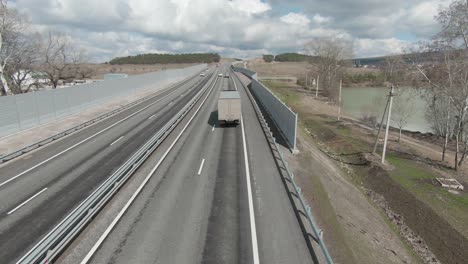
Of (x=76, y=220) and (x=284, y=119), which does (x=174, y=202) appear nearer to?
(x=76, y=220)

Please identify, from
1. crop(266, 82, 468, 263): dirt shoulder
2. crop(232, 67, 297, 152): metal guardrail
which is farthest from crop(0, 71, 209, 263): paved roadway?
crop(232, 67, 297, 152): metal guardrail

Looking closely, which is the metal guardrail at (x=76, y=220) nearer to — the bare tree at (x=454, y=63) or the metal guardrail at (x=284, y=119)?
the metal guardrail at (x=284, y=119)

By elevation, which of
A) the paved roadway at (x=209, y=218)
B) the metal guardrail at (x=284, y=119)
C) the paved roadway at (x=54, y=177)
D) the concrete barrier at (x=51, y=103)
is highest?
the concrete barrier at (x=51, y=103)

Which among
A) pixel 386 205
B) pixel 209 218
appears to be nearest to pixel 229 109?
pixel 386 205

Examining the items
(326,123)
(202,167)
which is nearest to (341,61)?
(326,123)

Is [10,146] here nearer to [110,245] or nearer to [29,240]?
[29,240]

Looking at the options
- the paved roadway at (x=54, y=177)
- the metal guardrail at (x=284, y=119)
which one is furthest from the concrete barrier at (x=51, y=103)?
the metal guardrail at (x=284, y=119)
